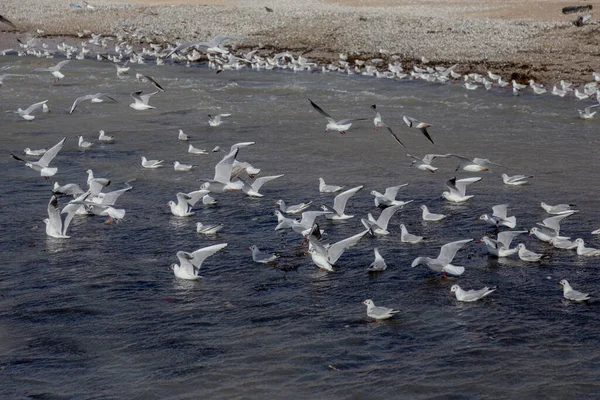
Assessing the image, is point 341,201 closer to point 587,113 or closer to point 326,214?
point 326,214

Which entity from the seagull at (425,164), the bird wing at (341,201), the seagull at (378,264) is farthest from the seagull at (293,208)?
the seagull at (425,164)

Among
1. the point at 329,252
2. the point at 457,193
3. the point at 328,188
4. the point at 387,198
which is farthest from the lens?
the point at 328,188

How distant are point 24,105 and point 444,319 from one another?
17.3m

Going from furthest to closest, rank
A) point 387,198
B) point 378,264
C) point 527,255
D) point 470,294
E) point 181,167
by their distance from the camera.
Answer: point 181,167
point 387,198
point 527,255
point 378,264
point 470,294

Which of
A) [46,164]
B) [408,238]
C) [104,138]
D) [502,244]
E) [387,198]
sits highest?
[502,244]

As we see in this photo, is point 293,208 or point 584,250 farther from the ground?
point 584,250

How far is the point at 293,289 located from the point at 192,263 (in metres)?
1.34

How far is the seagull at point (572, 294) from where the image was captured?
33.3 feet

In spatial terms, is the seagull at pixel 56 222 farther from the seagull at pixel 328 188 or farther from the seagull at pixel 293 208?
the seagull at pixel 328 188

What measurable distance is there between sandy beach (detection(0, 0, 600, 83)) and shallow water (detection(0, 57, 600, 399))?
904 centimetres

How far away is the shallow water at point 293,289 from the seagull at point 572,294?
118 mm

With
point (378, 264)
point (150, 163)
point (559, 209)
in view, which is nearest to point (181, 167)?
point (150, 163)

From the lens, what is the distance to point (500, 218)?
500 inches

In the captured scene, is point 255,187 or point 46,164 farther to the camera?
point 46,164
